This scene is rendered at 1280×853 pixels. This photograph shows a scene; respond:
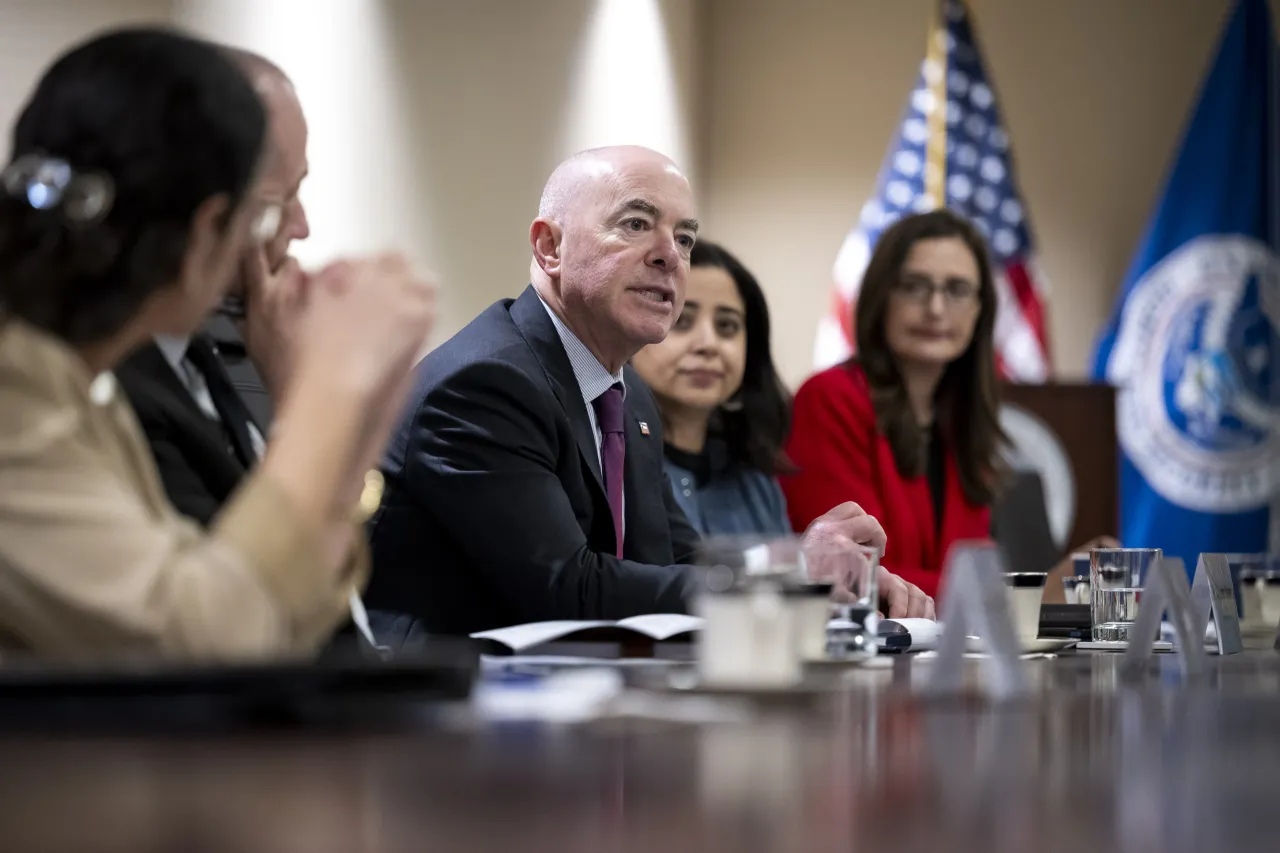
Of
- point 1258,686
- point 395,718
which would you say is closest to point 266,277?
point 395,718

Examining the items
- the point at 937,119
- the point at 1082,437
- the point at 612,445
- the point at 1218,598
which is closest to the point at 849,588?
the point at 1218,598

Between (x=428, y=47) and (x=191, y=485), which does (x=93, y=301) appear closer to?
(x=191, y=485)

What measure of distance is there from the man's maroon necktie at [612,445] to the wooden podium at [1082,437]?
353 centimetres

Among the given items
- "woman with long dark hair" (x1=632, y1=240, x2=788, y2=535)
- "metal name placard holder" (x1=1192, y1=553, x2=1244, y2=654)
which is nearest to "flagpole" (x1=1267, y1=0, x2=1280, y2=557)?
"woman with long dark hair" (x1=632, y1=240, x2=788, y2=535)

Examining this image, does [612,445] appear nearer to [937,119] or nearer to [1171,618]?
[1171,618]

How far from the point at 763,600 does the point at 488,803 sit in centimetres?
48

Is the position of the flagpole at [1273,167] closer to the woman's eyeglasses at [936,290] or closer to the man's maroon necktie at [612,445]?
the woman's eyeglasses at [936,290]

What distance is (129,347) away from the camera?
1298 millimetres

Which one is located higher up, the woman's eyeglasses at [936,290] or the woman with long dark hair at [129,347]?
the woman's eyeglasses at [936,290]

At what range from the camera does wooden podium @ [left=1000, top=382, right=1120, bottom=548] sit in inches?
238

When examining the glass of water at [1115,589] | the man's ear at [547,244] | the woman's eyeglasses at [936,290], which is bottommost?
the glass of water at [1115,589]

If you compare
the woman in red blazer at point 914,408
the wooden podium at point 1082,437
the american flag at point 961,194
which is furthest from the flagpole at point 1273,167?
the woman in red blazer at point 914,408

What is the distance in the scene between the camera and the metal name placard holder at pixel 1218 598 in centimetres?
194

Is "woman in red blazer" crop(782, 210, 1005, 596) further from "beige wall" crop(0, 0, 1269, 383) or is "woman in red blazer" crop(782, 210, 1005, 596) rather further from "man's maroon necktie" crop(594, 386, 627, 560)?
"beige wall" crop(0, 0, 1269, 383)
